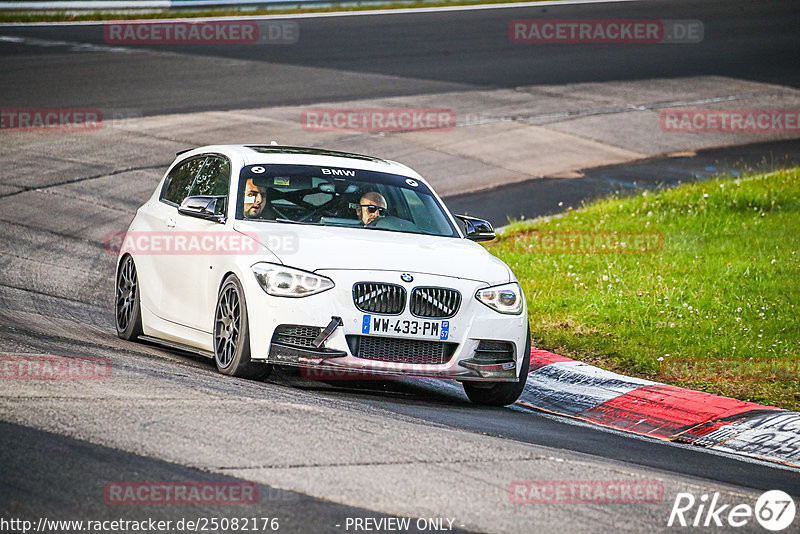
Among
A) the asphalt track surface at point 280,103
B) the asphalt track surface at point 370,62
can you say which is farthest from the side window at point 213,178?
the asphalt track surface at point 370,62

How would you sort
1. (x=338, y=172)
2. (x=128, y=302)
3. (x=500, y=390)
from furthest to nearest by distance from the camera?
(x=128, y=302), (x=338, y=172), (x=500, y=390)

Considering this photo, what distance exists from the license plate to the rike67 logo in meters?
2.45

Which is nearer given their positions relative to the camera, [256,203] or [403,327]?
[403,327]

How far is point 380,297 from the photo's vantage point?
809 cm

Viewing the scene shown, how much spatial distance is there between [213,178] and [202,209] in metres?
0.77

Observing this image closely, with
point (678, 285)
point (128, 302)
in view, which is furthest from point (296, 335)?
point (678, 285)

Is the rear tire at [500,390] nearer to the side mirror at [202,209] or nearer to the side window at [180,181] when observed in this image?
the side mirror at [202,209]

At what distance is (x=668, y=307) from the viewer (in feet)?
37.6

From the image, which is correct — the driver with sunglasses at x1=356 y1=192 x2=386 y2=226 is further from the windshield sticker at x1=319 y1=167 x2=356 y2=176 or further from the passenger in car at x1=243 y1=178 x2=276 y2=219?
the passenger in car at x1=243 y1=178 x2=276 y2=219

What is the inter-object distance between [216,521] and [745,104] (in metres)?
22.1

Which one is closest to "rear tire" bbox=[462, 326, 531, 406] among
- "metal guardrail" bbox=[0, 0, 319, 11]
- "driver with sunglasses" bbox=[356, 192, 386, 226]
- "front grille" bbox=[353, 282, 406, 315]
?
"front grille" bbox=[353, 282, 406, 315]

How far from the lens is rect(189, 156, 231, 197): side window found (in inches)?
374

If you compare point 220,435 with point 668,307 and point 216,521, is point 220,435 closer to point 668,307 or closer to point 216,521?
point 216,521

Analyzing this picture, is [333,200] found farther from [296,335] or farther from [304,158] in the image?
[296,335]
